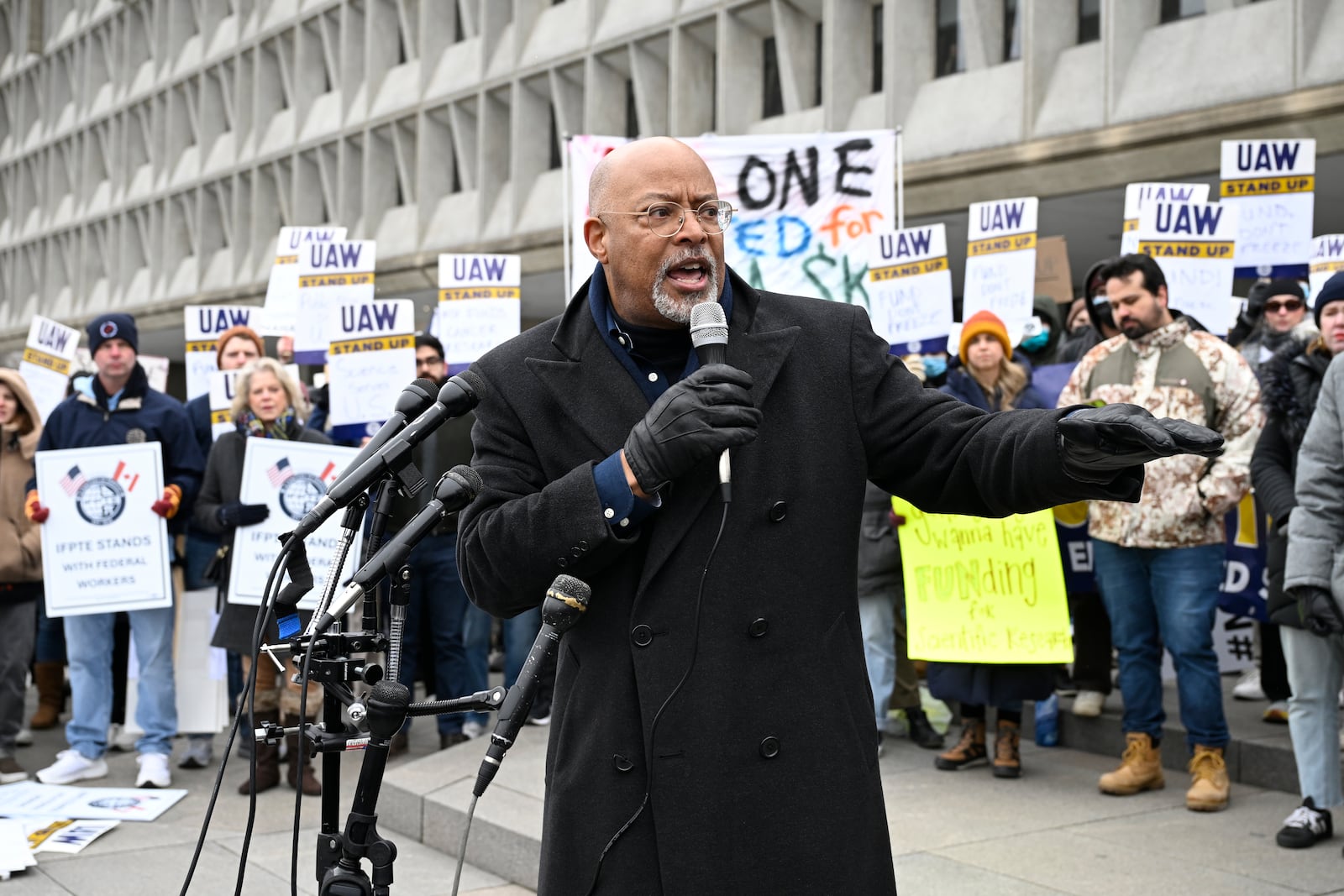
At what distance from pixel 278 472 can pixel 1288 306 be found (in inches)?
203

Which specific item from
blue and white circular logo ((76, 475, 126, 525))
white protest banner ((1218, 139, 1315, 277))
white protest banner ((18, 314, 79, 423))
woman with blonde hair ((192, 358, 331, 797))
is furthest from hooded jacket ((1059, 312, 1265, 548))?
white protest banner ((18, 314, 79, 423))

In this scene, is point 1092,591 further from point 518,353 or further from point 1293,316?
Answer: point 518,353

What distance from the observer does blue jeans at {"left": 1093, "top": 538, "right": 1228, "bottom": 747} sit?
19.5ft

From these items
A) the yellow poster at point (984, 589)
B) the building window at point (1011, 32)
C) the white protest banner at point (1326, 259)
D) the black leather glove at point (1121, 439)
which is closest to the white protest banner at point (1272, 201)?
the white protest banner at point (1326, 259)

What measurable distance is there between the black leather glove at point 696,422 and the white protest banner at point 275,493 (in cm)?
533

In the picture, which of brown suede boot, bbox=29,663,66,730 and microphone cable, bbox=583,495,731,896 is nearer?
microphone cable, bbox=583,495,731,896

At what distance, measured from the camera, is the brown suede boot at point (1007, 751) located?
6637 millimetres

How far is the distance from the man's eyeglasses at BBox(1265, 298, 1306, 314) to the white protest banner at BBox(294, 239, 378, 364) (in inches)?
219

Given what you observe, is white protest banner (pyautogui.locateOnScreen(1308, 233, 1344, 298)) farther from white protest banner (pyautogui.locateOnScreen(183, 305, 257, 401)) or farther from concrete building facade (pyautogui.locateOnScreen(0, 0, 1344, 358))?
white protest banner (pyautogui.locateOnScreen(183, 305, 257, 401))

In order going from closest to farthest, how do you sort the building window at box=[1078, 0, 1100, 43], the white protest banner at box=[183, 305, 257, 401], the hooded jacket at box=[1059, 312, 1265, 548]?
the hooded jacket at box=[1059, 312, 1265, 548] → the white protest banner at box=[183, 305, 257, 401] → the building window at box=[1078, 0, 1100, 43]

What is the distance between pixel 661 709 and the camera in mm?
2430

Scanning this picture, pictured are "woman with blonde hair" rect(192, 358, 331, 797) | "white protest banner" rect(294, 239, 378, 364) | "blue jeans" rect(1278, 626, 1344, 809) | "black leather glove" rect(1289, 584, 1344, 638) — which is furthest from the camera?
"white protest banner" rect(294, 239, 378, 364)

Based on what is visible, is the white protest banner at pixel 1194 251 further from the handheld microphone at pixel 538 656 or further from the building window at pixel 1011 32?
the building window at pixel 1011 32

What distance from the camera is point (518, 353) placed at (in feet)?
8.95
